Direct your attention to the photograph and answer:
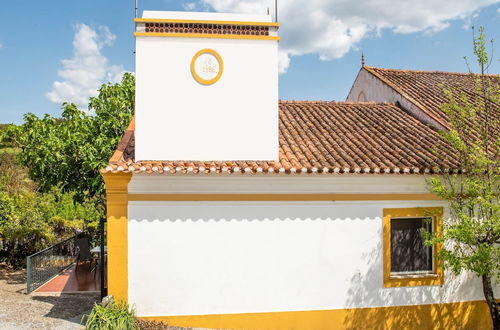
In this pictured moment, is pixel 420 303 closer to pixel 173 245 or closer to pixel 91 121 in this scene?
pixel 173 245

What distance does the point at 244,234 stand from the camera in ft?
23.6

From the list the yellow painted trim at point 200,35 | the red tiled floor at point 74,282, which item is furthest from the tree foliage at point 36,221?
the yellow painted trim at point 200,35

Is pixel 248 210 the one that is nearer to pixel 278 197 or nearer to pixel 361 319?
pixel 278 197

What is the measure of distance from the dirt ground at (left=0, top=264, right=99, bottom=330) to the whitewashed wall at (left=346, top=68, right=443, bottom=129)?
9259 mm

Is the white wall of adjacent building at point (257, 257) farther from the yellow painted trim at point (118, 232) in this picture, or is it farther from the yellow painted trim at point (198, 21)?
the yellow painted trim at point (198, 21)

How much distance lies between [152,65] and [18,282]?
868cm

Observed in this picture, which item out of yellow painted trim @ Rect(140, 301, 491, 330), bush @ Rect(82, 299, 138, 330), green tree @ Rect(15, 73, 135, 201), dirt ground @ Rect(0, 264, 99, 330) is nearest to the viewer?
bush @ Rect(82, 299, 138, 330)

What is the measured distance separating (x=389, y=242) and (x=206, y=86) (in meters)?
4.73

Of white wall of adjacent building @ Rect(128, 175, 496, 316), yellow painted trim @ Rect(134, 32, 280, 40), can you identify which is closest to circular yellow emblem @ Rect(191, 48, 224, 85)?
yellow painted trim @ Rect(134, 32, 280, 40)

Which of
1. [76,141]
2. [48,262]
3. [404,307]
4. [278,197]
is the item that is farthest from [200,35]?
[48,262]

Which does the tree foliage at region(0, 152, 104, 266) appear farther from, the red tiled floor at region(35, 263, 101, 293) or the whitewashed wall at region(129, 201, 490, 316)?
the whitewashed wall at region(129, 201, 490, 316)

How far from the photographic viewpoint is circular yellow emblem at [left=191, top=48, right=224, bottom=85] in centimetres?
733

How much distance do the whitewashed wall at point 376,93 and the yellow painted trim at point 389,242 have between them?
→ 2522mm

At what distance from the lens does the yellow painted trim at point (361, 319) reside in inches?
280
